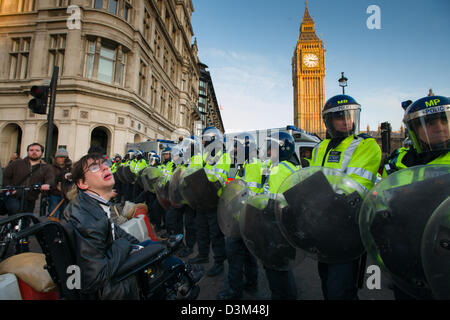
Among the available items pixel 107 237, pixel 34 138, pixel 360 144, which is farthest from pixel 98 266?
pixel 34 138

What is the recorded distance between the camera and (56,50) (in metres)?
16.6

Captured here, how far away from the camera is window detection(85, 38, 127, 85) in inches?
654

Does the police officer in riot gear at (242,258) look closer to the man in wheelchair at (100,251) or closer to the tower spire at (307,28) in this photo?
the man in wheelchair at (100,251)

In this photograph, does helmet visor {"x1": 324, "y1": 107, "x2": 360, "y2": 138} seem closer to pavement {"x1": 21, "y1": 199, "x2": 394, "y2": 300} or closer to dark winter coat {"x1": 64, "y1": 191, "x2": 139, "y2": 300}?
pavement {"x1": 21, "y1": 199, "x2": 394, "y2": 300}

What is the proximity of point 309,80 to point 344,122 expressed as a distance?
8993cm

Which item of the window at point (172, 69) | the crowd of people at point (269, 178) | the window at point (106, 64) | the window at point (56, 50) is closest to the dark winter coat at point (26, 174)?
the crowd of people at point (269, 178)

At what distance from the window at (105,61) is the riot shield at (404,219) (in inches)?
784

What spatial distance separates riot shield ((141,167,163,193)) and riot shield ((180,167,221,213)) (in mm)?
2503

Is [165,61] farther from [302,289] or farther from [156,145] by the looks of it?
[302,289]

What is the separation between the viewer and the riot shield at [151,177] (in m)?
5.95

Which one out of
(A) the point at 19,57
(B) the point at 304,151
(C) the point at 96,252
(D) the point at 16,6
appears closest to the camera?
(C) the point at 96,252

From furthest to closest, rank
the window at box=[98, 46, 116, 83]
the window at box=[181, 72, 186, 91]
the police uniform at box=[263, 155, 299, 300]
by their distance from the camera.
Answer: the window at box=[181, 72, 186, 91], the window at box=[98, 46, 116, 83], the police uniform at box=[263, 155, 299, 300]

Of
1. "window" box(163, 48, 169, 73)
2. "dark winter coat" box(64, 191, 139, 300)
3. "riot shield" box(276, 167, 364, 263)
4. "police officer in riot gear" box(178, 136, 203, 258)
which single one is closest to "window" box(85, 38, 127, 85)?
"window" box(163, 48, 169, 73)

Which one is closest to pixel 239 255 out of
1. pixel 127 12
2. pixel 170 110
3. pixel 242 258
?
pixel 242 258
